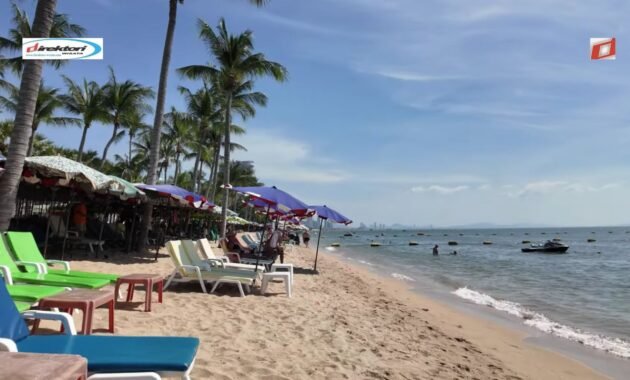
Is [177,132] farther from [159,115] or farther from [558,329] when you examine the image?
[558,329]

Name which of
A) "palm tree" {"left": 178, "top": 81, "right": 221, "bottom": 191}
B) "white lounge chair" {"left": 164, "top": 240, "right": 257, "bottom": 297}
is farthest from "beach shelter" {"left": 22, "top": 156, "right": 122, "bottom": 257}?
"palm tree" {"left": 178, "top": 81, "right": 221, "bottom": 191}

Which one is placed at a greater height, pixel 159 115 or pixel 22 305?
pixel 159 115

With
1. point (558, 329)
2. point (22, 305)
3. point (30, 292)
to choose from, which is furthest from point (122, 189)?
point (558, 329)

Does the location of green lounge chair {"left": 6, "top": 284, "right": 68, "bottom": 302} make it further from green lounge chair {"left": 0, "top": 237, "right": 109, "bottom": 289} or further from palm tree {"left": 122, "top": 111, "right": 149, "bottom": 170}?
palm tree {"left": 122, "top": 111, "right": 149, "bottom": 170}

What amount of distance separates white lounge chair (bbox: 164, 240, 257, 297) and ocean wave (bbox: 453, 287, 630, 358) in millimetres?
6602

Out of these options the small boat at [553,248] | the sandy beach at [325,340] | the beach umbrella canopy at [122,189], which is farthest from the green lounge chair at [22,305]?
the small boat at [553,248]

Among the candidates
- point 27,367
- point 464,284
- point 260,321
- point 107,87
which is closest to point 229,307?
point 260,321

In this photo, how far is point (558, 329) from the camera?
946cm

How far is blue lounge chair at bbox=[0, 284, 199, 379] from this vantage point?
257 cm

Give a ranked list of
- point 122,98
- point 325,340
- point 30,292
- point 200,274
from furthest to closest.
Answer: point 122,98 → point 200,274 → point 325,340 → point 30,292

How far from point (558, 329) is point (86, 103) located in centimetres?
2769

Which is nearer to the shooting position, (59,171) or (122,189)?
(59,171)

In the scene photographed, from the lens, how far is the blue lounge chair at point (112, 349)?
8.44 feet

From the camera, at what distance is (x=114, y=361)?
2.61 meters
